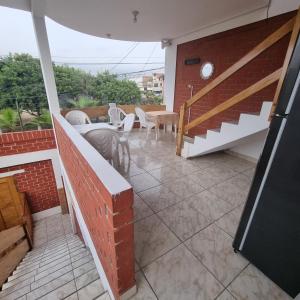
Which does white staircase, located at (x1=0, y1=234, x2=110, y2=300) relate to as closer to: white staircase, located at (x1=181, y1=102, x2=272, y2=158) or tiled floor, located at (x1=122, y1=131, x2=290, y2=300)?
tiled floor, located at (x1=122, y1=131, x2=290, y2=300)

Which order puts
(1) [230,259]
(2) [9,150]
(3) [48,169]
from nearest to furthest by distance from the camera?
(1) [230,259], (2) [9,150], (3) [48,169]

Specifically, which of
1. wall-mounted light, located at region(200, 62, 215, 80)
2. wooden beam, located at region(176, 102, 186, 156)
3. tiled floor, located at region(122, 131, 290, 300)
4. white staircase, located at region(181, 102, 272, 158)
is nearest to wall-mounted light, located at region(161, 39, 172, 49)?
wall-mounted light, located at region(200, 62, 215, 80)

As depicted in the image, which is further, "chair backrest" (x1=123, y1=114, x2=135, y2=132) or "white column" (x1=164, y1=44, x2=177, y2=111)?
"white column" (x1=164, y1=44, x2=177, y2=111)

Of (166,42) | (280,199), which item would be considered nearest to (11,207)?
(280,199)

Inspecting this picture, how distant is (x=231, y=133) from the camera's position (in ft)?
8.52

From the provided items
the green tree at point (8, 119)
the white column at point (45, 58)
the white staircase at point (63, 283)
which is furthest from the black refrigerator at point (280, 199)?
the green tree at point (8, 119)

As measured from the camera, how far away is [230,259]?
4.59 ft

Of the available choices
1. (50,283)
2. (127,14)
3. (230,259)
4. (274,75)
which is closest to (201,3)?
(127,14)

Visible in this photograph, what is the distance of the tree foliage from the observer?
218 inches

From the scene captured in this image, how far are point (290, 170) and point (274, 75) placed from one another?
1584mm

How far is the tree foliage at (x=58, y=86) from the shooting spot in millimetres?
5539

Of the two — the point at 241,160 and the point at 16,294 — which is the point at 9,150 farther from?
the point at 241,160

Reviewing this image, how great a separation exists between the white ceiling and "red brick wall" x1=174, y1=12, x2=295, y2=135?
13.1 inches

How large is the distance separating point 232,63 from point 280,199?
3200 mm
